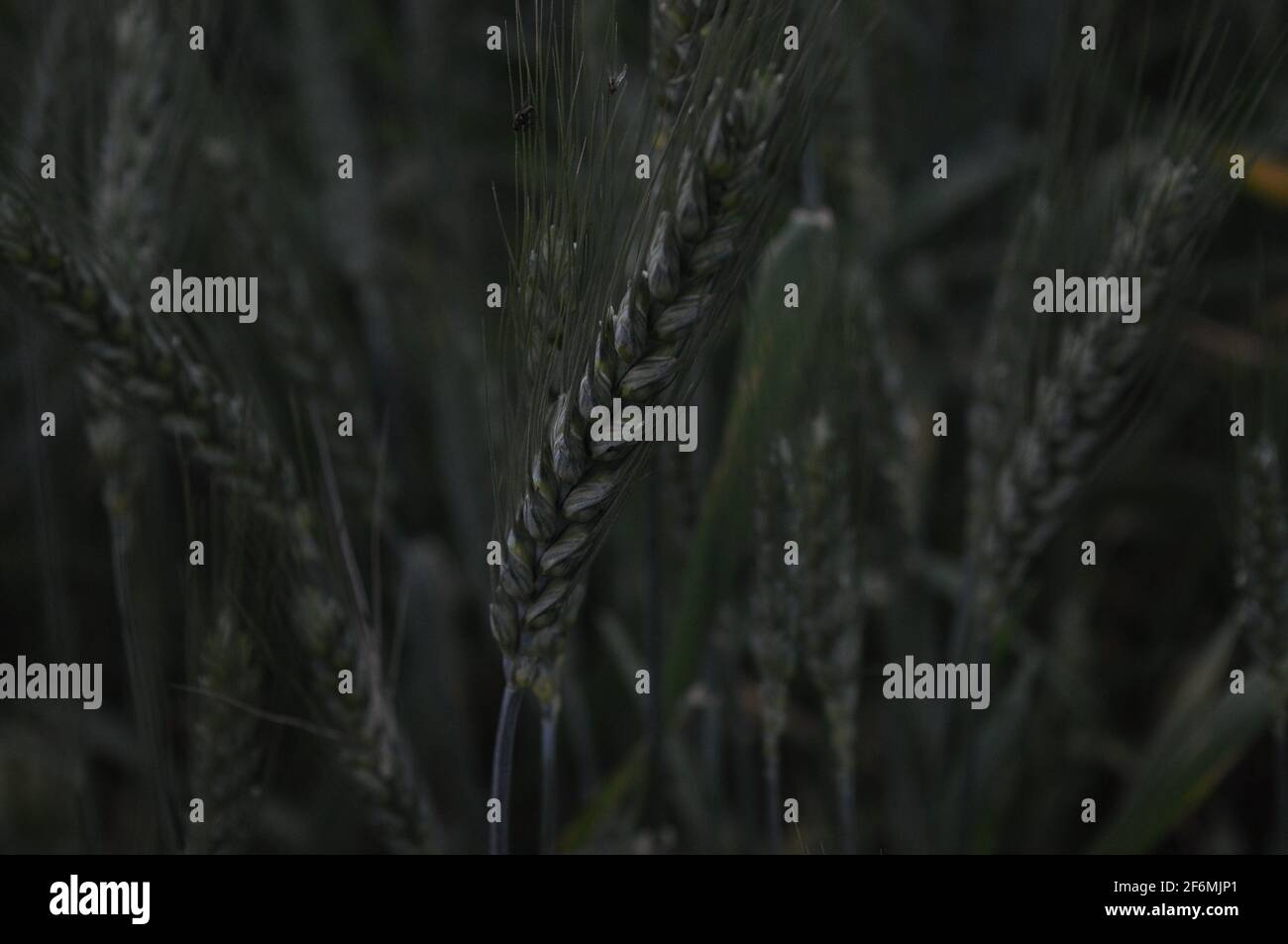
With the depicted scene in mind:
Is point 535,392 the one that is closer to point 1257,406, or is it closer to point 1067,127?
point 1067,127

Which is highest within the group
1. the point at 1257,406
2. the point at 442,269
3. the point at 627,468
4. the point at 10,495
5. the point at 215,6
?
the point at 215,6

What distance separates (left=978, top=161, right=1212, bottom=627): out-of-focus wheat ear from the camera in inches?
36.6

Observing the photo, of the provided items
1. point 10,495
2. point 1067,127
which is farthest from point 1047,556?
point 10,495

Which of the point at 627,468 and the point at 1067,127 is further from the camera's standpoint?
the point at 1067,127

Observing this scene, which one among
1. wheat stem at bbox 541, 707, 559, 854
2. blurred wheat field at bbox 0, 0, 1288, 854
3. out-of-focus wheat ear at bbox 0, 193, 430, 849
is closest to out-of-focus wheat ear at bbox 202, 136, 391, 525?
blurred wheat field at bbox 0, 0, 1288, 854

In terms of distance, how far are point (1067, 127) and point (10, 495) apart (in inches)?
64.8

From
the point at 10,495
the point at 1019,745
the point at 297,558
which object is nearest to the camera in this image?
the point at 297,558

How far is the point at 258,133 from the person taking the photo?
1.38 meters
